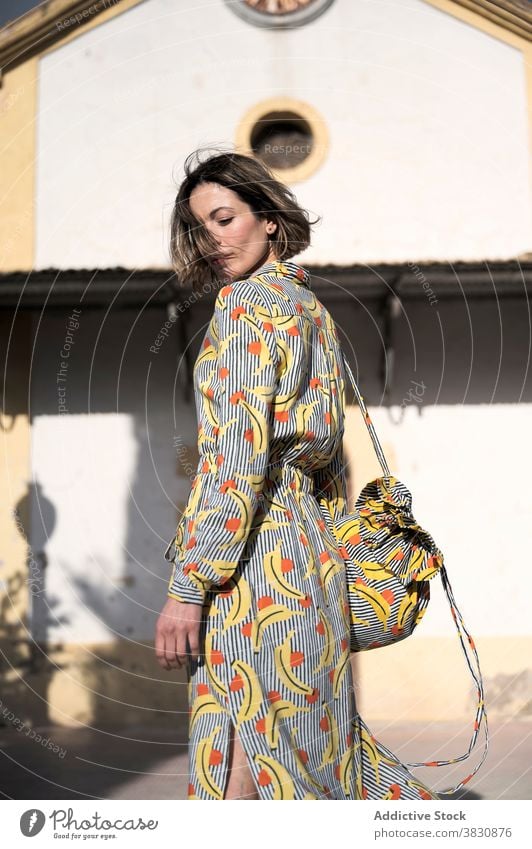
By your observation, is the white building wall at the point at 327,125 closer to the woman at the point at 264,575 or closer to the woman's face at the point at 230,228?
the woman's face at the point at 230,228

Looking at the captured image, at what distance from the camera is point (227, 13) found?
5410mm

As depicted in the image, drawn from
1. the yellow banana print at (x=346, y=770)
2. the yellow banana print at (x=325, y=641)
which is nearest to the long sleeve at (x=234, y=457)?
the yellow banana print at (x=325, y=641)

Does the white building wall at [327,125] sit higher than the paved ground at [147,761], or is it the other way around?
the white building wall at [327,125]

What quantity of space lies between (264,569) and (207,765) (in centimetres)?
34

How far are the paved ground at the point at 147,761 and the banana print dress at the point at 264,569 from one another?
220cm

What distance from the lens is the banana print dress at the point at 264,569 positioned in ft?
5.22

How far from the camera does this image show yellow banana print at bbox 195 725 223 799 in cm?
161

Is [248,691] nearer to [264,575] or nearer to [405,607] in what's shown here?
[264,575]

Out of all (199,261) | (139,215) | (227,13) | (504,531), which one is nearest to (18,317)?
(139,215)

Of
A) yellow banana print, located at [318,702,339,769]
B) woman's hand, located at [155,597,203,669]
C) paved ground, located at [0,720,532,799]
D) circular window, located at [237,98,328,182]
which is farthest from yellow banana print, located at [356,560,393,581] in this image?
circular window, located at [237,98,328,182]

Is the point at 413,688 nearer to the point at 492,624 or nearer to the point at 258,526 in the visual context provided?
the point at 492,624

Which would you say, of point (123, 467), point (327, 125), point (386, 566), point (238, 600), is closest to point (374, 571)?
point (386, 566)

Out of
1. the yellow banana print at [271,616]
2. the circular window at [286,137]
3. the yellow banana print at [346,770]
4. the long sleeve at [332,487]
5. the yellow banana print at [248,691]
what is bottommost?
the yellow banana print at [346,770]

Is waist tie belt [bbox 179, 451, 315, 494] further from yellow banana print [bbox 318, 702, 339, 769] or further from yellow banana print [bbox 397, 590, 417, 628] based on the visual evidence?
yellow banana print [bbox 318, 702, 339, 769]
